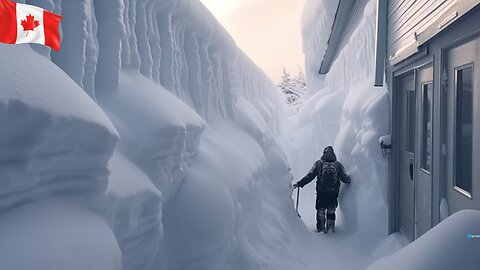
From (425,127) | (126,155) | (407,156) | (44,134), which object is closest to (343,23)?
(407,156)

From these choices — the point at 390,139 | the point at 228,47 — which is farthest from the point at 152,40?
the point at 390,139

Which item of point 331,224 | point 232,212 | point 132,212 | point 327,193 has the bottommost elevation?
point 331,224

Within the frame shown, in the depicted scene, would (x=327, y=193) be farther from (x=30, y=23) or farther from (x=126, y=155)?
(x=30, y=23)

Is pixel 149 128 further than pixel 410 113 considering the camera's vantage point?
No

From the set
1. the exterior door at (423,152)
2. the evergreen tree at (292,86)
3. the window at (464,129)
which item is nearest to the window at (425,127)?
the exterior door at (423,152)

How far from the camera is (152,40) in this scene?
11.5 ft

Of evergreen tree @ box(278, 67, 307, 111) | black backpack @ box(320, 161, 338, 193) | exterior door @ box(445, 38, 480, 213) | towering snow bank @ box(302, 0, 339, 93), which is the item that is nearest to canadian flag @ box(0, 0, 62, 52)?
exterior door @ box(445, 38, 480, 213)

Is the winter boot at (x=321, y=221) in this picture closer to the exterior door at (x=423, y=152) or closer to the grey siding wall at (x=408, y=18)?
the exterior door at (x=423, y=152)

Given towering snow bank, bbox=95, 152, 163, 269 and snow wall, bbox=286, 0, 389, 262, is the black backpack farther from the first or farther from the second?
towering snow bank, bbox=95, 152, 163, 269

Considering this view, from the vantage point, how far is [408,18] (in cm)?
501

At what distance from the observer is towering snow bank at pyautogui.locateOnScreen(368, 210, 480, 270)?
6.07 ft

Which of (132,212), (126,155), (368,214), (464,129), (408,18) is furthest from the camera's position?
(368,214)

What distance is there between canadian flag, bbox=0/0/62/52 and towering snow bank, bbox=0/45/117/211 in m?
0.09

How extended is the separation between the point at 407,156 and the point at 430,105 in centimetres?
119
